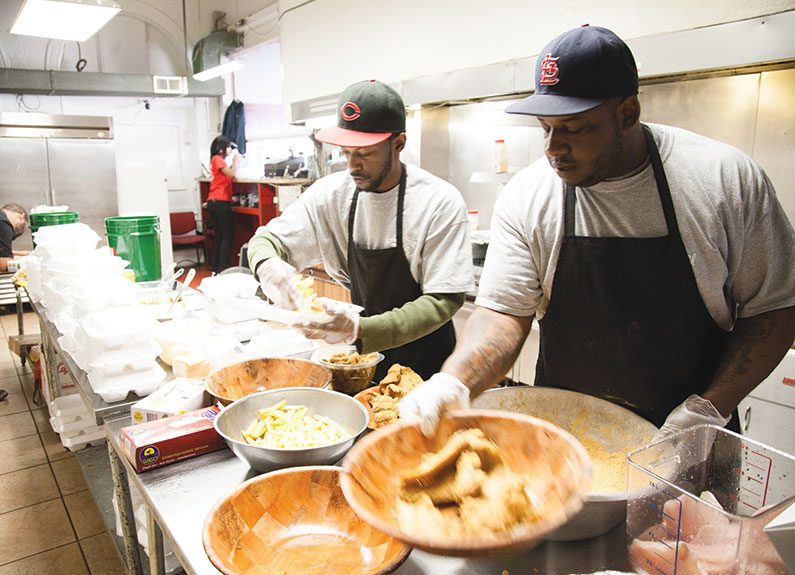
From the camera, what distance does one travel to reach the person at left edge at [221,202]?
844 centimetres

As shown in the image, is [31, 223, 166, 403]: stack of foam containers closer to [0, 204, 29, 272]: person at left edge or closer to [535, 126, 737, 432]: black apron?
[535, 126, 737, 432]: black apron

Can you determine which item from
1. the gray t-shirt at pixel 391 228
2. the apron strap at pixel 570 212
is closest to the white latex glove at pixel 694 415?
the apron strap at pixel 570 212

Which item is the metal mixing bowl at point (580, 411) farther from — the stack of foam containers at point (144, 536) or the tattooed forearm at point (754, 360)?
the stack of foam containers at point (144, 536)

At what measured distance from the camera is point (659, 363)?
1586 millimetres

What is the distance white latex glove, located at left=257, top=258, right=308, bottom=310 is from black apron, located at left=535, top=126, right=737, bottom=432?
94 cm

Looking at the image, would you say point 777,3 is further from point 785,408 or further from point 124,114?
point 124,114

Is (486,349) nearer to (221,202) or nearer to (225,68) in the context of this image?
(225,68)

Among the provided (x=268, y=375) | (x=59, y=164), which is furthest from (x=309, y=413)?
(x=59, y=164)

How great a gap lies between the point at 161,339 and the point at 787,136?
3165 millimetres

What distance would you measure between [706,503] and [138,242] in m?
3.63

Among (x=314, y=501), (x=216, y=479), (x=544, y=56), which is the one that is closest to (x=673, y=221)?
(x=544, y=56)

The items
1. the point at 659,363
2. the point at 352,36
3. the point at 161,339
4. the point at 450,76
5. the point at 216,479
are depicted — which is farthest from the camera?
the point at 352,36

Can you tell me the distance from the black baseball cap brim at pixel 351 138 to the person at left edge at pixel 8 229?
190 inches

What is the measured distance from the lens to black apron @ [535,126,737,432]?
152cm
